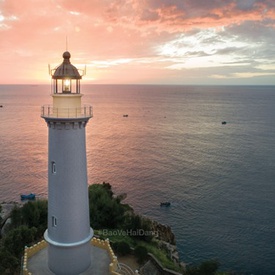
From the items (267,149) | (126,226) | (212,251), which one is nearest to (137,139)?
(267,149)

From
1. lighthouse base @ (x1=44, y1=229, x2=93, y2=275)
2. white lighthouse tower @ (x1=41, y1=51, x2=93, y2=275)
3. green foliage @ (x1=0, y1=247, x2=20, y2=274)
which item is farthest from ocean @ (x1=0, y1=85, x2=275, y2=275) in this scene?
green foliage @ (x1=0, y1=247, x2=20, y2=274)

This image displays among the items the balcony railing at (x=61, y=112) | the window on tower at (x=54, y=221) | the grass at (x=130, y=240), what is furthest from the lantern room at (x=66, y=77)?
the grass at (x=130, y=240)

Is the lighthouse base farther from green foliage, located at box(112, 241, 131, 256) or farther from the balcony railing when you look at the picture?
the balcony railing

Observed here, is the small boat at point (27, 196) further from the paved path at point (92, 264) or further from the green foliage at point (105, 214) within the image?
the paved path at point (92, 264)

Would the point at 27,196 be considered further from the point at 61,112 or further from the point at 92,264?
the point at 61,112

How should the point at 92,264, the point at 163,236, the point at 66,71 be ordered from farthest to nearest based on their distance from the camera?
the point at 163,236 → the point at 92,264 → the point at 66,71

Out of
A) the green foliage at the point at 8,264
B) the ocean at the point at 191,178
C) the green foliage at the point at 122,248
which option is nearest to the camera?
the green foliage at the point at 8,264

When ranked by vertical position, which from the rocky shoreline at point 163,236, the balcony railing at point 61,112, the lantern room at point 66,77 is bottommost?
the rocky shoreline at point 163,236

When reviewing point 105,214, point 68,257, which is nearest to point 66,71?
point 68,257
